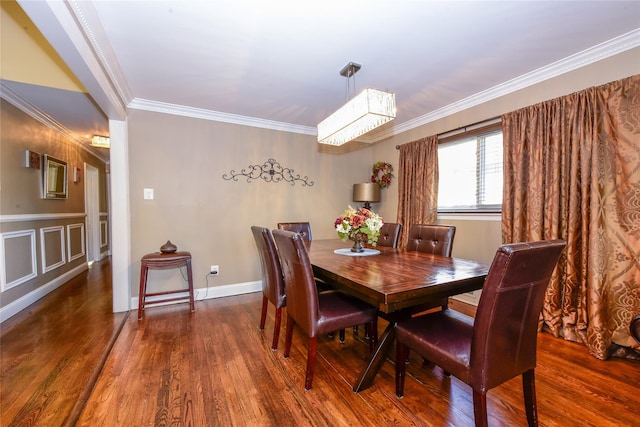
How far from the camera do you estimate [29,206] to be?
312 centimetres

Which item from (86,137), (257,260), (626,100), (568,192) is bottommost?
(257,260)

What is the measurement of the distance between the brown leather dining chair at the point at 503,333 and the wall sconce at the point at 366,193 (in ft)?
8.97

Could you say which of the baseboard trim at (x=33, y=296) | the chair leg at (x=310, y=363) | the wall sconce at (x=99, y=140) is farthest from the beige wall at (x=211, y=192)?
the chair leg at (x=310, y=363)

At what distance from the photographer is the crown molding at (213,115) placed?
3035 millimetres

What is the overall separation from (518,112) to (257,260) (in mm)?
3280

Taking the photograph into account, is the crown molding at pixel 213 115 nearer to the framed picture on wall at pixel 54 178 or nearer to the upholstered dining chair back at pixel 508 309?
the framed picture on wall at pixel 54 178

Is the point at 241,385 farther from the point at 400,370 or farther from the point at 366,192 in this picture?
the point at 366,192

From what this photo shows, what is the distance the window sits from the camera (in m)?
2.91

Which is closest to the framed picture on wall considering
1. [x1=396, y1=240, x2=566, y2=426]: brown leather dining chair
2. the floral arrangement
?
the floral arrangement

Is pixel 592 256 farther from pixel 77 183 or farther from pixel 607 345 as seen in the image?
pixel 77 183

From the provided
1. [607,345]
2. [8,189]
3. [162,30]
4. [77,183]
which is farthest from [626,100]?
[77,183]

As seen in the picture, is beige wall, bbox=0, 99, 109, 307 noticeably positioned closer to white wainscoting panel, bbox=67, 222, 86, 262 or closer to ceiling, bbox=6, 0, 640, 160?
white wainscoting panel, bbox=67, 222, 86, 262

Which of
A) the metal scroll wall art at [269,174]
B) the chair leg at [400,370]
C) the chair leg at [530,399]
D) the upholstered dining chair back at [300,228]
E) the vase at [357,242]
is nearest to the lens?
the chair leg at [530,399]

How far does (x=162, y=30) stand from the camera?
1869 mm
